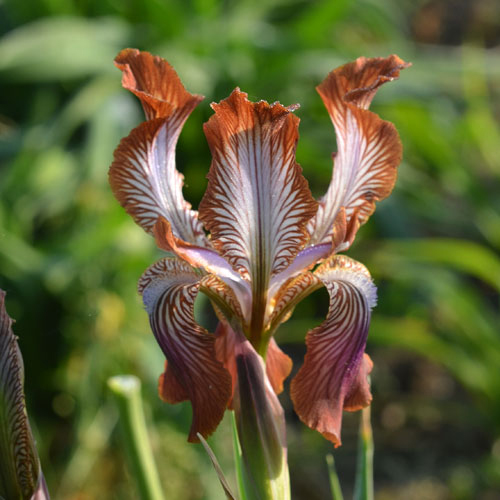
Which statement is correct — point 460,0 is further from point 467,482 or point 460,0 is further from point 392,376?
point 467,482

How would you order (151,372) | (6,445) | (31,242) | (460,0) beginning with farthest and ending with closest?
(460,0) < (31,242) < (151,372) < (6,445)

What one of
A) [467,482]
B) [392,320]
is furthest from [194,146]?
[467,482]

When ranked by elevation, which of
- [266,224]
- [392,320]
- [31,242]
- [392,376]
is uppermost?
[266,224]

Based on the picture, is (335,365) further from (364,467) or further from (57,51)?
(57,51)

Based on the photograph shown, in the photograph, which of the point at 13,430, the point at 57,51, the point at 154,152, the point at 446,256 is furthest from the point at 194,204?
the point at 13,430

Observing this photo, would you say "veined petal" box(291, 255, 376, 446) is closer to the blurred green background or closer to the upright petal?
the upright petal

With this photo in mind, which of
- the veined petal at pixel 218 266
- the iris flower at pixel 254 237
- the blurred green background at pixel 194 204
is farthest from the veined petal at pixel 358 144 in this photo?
the blurred green background at pixel 194 204

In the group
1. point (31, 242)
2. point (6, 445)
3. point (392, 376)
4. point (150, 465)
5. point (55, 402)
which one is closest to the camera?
point (6, 445)
